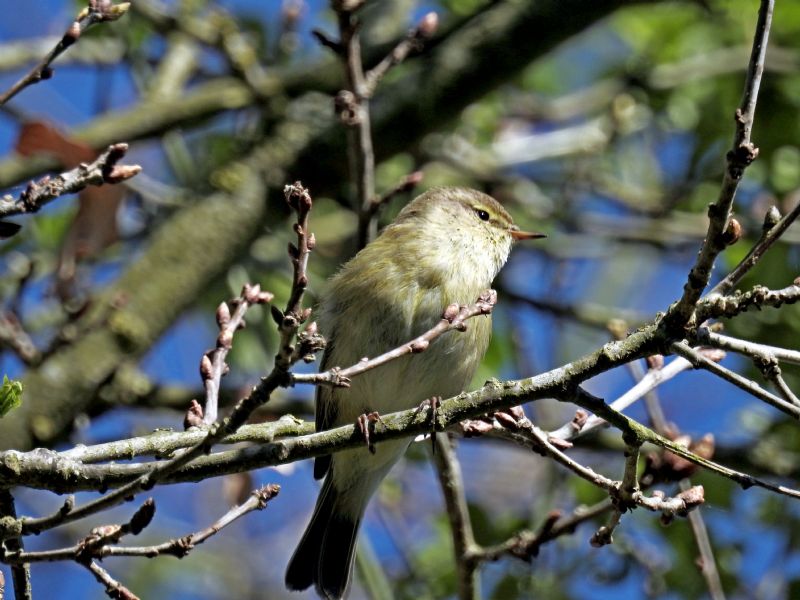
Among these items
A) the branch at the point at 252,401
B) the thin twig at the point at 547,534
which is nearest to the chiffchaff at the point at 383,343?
the thin twig at the point at 547,534

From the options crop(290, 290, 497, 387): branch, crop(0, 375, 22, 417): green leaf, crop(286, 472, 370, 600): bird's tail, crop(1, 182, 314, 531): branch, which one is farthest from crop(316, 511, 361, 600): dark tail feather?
crop(1, 182, 314, 531): branch

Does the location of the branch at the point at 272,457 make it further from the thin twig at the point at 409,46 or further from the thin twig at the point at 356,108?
the thin twig at the point at 409,46

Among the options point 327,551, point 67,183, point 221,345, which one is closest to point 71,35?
point 67,183

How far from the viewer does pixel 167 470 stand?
2.36m

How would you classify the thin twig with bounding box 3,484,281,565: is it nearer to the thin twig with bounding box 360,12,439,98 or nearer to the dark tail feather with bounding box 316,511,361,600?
the dark tail feather with bounding box 316,511,361,600

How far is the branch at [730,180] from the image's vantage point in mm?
2166

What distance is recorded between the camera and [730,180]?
221 centimetres

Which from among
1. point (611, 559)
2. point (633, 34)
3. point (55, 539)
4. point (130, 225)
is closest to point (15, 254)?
point (130, 225)

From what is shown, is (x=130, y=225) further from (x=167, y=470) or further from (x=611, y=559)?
(x=167, y=470)

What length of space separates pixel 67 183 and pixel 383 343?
1.74 meters

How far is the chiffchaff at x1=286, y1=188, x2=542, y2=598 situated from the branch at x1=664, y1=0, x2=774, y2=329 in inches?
71.9

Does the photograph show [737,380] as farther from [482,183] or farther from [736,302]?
[482,183]

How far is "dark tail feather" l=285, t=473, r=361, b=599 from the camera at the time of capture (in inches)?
175

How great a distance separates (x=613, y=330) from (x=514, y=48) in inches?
83.7
